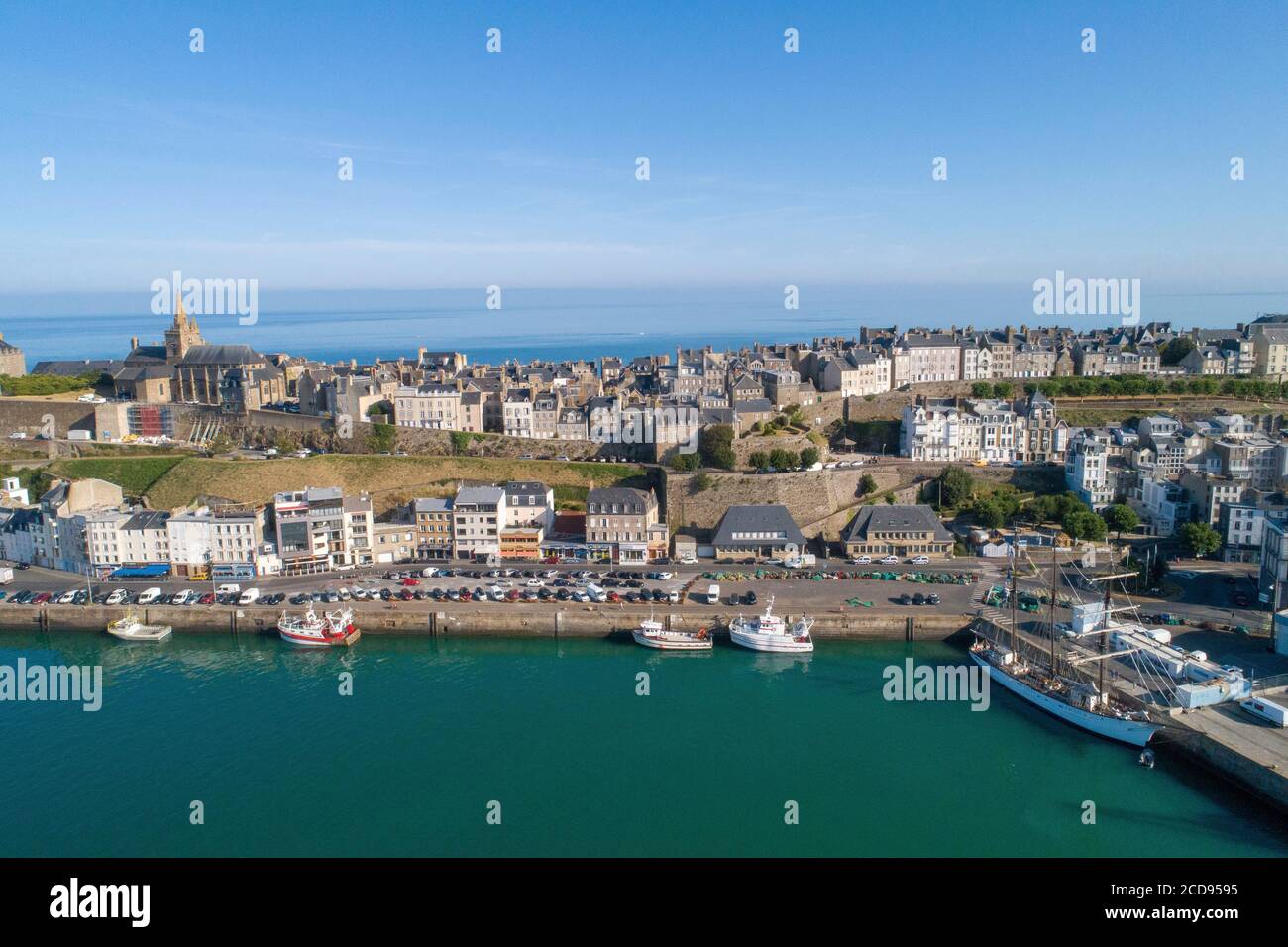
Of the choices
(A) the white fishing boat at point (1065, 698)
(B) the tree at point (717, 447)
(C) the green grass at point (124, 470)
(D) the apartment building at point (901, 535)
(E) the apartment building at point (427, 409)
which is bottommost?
(A) the white fishing boat at point (1065, 698)

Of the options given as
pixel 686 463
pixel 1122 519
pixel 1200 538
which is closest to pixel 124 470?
pixel 686 463

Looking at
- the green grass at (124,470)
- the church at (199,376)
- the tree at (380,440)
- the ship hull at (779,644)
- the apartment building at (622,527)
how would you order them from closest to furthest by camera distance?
1. the ship hull at (779,644)
2. the apartment building at (622,527)
3. the green grass at (124,470)
4. the tree at (380,440)
5. the church at (199,376)

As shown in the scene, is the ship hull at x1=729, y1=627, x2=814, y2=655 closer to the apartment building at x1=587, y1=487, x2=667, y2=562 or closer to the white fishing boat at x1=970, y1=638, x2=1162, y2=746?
the white fishing boat at x1=970, y1=638, x2=1162, y2=746

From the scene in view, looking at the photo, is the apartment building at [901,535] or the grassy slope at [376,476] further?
the grassy slope at [376,476]

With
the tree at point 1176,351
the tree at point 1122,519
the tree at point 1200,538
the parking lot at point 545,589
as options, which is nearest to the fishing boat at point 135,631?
the parking lot at point 545,589

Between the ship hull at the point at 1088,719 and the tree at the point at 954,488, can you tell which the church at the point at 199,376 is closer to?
the tree at the point at 954,488

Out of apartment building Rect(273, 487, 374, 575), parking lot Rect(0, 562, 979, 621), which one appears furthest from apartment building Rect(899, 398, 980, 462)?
apartment building Rect(273, 487, 374, 575)

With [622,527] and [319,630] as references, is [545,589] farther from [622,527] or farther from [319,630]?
[319,630]
